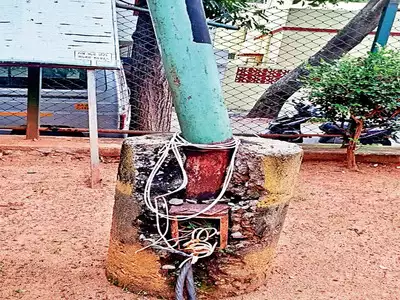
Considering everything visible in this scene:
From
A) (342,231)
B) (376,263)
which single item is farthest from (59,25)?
(376,263)

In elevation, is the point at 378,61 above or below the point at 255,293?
above

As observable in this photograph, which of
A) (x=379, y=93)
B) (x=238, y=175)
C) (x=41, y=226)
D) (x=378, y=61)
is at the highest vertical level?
(x=378, y=61)

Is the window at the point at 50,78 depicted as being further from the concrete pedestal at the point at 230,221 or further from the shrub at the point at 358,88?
the concrete pedestal at the point at 230,221

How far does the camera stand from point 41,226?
2709 millimetres

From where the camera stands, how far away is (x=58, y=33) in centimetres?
341

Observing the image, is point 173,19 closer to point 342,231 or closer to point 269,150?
point 269,150

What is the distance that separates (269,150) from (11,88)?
462 centimetres

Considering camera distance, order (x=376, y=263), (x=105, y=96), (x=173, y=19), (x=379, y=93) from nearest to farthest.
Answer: (x=173, y=19)
(x=376, y=263)
(x=379, y=93)
(x=105, y=96)

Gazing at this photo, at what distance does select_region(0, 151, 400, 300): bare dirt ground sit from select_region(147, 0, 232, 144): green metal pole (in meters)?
0.76

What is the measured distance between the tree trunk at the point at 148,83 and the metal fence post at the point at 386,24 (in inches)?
93.4

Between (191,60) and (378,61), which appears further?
(378,61)

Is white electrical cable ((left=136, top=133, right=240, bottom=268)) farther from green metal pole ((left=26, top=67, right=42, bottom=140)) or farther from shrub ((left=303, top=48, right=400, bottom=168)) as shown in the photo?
green metal pole ((left=26, top=67, right=42, bottom=140))

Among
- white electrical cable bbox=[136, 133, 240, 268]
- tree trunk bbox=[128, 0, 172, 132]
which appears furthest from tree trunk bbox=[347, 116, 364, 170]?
white electrical cable bbox=[136, 133, 240, 268]

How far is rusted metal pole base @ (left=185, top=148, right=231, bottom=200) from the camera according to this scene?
6.34 ft
